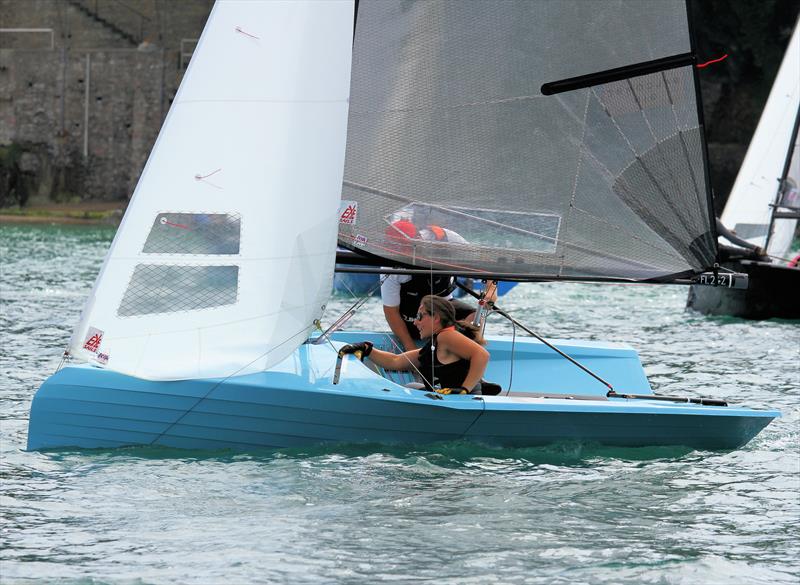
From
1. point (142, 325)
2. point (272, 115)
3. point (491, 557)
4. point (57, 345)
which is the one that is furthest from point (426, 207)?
point (57, 345)

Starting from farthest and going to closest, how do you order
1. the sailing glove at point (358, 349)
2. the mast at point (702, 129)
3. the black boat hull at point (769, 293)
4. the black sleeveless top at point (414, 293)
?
the black boat hull at point (769, 293)
the black sleeveless top at point (414, 293)
the mast at point (702, 129)
the sailing glove at point (358, 349)

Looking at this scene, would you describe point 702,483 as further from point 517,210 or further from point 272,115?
point 272,115

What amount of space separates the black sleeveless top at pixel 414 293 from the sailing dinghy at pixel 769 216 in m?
7.98

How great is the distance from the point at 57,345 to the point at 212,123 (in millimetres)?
5453

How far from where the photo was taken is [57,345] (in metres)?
11.9

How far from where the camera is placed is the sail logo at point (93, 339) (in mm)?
6910

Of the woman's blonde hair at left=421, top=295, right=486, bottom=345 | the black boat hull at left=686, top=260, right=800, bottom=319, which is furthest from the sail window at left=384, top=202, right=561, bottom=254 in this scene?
the black boat hull at left=686, top=260, right=800, bottom=319

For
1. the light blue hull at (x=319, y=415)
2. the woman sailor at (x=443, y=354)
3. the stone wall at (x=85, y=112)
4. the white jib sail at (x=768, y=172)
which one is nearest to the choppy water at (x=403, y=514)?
the light blue hull at (x=319, y=415)

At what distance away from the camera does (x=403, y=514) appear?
6.29m

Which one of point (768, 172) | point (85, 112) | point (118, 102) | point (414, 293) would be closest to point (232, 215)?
point (414, 293)

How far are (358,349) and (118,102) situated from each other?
33.9 meters

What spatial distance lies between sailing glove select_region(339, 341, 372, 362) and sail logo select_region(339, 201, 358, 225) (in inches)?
27.4

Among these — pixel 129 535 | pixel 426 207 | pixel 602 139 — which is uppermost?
pixel 602 139

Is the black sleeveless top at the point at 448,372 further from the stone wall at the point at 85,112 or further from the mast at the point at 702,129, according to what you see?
the stone wall at the point at 85,112
